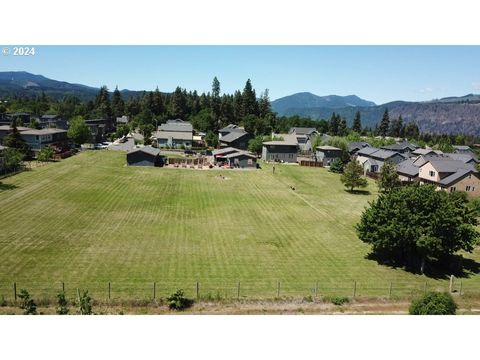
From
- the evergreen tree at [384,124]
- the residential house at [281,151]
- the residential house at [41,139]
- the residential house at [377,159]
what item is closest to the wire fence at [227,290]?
the residential house at [377,159]

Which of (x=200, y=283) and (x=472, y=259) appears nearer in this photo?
(x=200, y=283)

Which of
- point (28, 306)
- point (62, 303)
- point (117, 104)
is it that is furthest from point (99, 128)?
point (28, 306)

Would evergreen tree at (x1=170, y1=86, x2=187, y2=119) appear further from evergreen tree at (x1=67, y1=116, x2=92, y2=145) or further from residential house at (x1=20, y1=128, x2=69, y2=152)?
residential house at (x1=20, y1=128, x2=69, y2=152)

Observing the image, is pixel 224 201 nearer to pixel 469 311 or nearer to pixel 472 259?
pixel 472 259

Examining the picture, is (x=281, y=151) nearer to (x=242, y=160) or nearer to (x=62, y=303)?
(x=242, y=160)

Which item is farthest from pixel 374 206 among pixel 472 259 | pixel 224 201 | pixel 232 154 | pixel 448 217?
pixel 232 154

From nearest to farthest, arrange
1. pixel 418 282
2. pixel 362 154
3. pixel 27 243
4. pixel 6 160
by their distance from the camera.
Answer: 1. pixel 418 282
2. pixel 27 243
3. pixel 6 160
4. pixel 362 154
